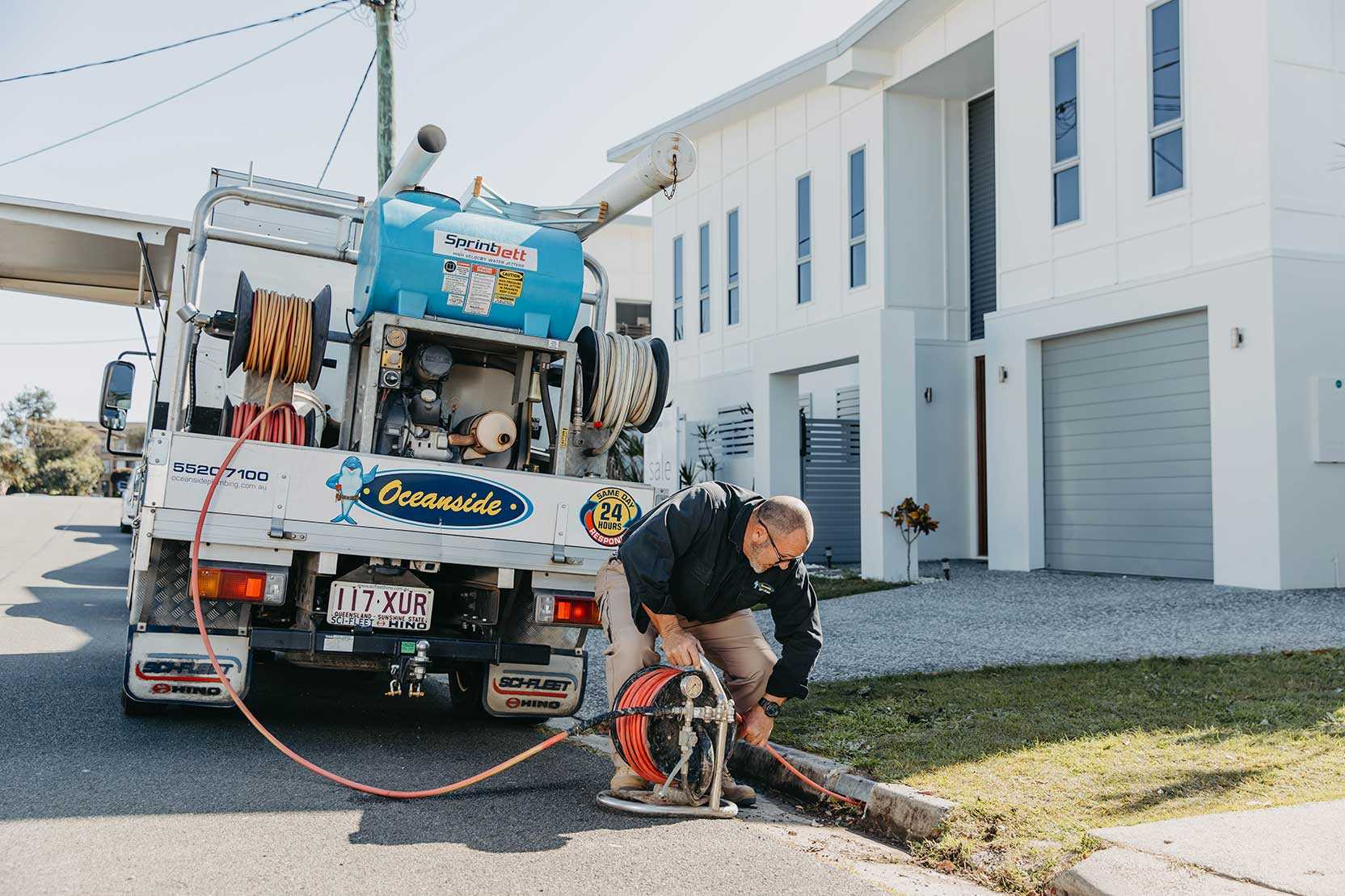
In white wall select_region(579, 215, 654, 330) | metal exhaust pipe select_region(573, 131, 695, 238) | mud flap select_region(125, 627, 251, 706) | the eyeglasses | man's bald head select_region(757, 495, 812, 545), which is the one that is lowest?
mud flap select_region(125, 627, 251, 706)

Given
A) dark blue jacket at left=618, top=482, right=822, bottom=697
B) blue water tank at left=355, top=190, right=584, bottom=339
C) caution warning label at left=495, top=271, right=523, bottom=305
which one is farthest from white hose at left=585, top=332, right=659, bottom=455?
dark blue jacket at left=618, top=482, right=822, bottom=697

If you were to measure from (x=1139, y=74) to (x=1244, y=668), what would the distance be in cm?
812

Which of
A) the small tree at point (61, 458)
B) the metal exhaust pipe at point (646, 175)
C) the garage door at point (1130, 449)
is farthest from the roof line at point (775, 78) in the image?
the small tree at point (61, 458)

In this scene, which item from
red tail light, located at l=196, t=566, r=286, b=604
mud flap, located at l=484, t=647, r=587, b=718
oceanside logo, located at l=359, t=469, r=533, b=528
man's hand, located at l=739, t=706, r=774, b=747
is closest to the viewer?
man's hand, located at l=739, t=706, r=774, b=747

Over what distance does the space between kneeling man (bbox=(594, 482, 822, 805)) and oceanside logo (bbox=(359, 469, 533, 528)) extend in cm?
73

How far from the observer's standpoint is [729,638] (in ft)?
17.9

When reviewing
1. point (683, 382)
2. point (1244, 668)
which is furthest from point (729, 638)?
point (683, 382)

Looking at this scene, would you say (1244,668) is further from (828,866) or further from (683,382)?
(683,382)

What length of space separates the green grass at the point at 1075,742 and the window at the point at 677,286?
16.3 metres

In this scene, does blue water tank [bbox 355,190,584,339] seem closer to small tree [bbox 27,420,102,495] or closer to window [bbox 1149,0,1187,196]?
window [bbox 1149,0,1187,196]

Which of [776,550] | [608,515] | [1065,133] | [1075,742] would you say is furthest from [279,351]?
[1065,133]

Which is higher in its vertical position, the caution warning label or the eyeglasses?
the caution warning label

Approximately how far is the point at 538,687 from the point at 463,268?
7.93 ft

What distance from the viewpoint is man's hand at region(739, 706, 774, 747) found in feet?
17.0
